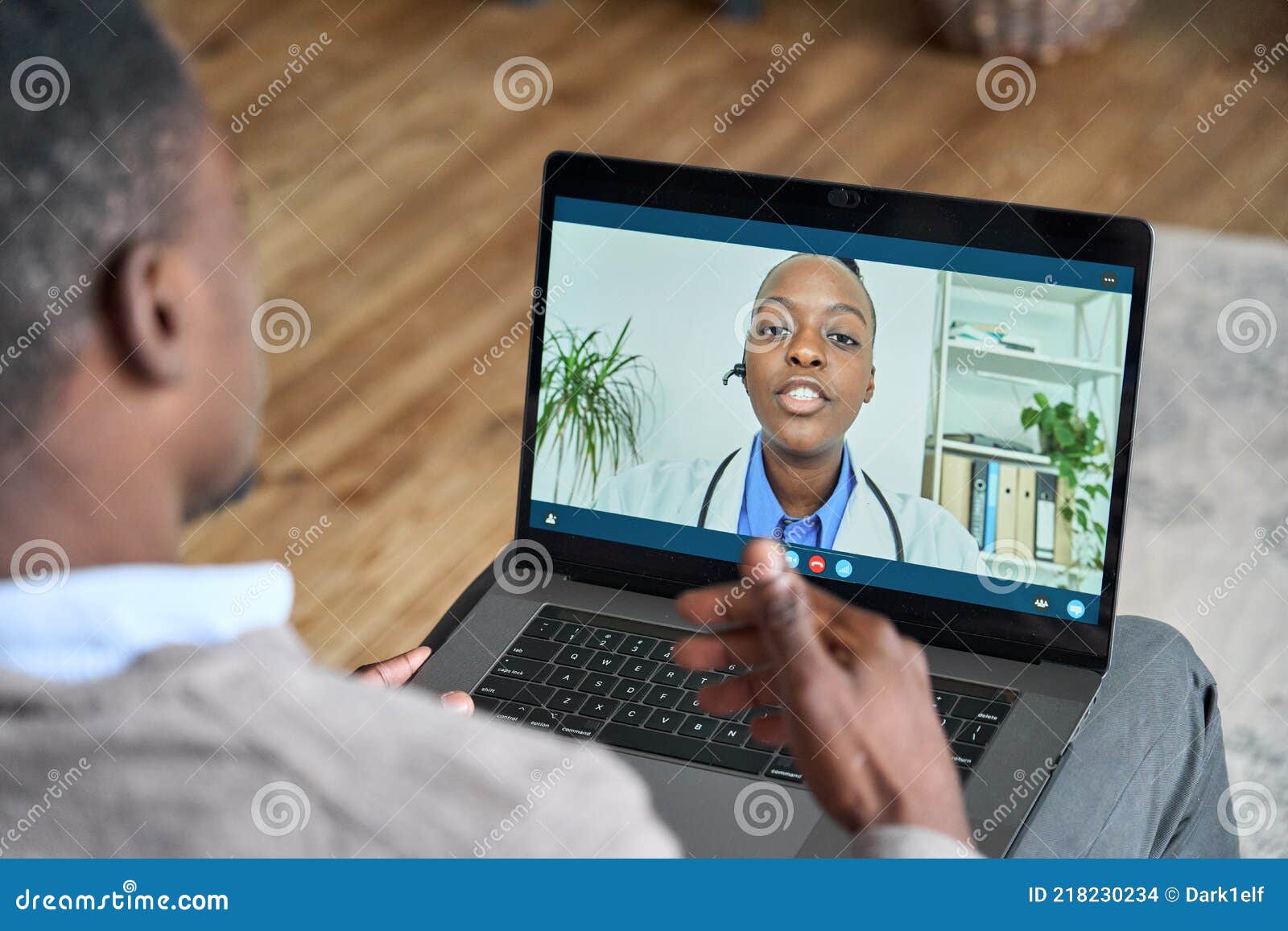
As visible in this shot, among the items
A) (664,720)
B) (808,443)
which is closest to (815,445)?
(808,443)

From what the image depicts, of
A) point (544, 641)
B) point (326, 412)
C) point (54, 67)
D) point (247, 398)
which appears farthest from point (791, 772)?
point (326, 412)

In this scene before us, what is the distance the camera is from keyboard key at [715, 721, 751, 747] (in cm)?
83

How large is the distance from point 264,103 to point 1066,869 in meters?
2.33

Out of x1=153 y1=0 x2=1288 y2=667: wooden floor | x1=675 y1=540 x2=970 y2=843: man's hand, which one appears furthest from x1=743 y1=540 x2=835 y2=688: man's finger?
x1=153 y1=0 x2=1288 y2=667: wooden floor

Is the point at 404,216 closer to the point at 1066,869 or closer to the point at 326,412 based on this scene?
the point at 326,412

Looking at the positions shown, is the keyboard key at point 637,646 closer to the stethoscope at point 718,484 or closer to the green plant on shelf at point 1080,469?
the stethoscope at point 718,484

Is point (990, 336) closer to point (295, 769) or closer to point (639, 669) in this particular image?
point (639, 669)

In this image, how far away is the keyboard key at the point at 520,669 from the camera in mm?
903

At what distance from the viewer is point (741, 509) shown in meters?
0.95

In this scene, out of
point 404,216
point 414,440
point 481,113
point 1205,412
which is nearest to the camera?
point 1205,412

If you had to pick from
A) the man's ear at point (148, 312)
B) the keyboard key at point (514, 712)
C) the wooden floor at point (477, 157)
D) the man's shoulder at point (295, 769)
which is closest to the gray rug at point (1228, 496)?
the wooden floor at point (477, 157)

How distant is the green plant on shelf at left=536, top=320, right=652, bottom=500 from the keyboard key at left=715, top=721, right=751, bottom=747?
0.21m

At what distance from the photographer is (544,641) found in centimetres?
92

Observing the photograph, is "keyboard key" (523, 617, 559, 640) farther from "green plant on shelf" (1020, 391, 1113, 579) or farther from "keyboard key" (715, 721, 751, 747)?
"green plant on shelf" (1020, 391, 1113, 579)
